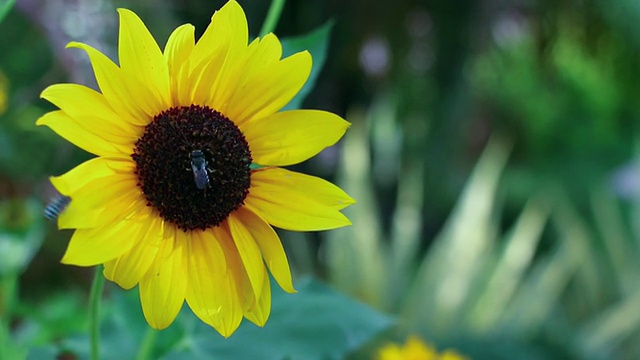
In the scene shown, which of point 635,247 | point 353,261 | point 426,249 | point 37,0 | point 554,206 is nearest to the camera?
point 37,0

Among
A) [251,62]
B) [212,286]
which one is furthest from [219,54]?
[212,286]

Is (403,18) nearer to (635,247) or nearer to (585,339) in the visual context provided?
(635,247)

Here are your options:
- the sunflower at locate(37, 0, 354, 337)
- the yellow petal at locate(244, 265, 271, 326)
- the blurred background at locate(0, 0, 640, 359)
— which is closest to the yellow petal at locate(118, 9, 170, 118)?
the sunflower at locate(37, 0, 354, 337)

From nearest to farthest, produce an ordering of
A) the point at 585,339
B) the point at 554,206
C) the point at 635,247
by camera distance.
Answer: the point at 585,339, the point at 635,247, the point at 554,206

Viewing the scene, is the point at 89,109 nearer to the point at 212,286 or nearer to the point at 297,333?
the point at 212,286

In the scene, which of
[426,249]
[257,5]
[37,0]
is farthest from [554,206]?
[37,0]

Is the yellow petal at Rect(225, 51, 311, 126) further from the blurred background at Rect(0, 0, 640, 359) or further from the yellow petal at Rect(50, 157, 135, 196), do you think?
the blurred background at Rect(0, 0, 640, 359)
